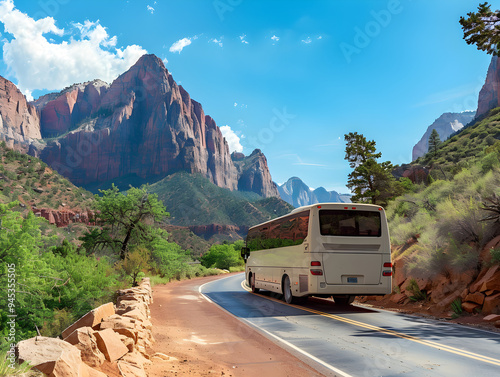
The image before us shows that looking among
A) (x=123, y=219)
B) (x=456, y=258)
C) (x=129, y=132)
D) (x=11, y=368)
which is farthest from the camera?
(x=129, y=132)

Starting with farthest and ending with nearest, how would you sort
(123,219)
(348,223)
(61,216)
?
(61,216)
(123,219)
(348,223)

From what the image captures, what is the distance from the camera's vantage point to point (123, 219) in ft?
101

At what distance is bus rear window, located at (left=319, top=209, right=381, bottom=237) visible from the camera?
13898 millimetres

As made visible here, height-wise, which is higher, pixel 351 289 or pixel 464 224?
pixel 464 224

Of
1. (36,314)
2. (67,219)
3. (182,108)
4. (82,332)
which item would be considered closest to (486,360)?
(82,332)

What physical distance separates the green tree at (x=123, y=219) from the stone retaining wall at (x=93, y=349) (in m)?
22.7

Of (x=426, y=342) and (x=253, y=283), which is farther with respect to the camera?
(x=253, y=283)

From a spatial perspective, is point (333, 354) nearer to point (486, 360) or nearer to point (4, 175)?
point (486, 360)

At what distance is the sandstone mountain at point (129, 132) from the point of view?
16425 centimetres

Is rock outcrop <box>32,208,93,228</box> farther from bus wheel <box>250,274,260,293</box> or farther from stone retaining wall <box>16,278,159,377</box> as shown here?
stone retaining wall <box>16,278,159,377</box>

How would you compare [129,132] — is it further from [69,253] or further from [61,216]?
[69,253]

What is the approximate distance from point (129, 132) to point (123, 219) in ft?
525

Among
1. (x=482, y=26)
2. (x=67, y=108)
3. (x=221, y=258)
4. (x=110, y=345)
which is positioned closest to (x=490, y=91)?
(x=221, y=258)

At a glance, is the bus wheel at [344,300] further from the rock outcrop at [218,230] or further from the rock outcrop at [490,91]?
the rock outcrop at [490,91]
